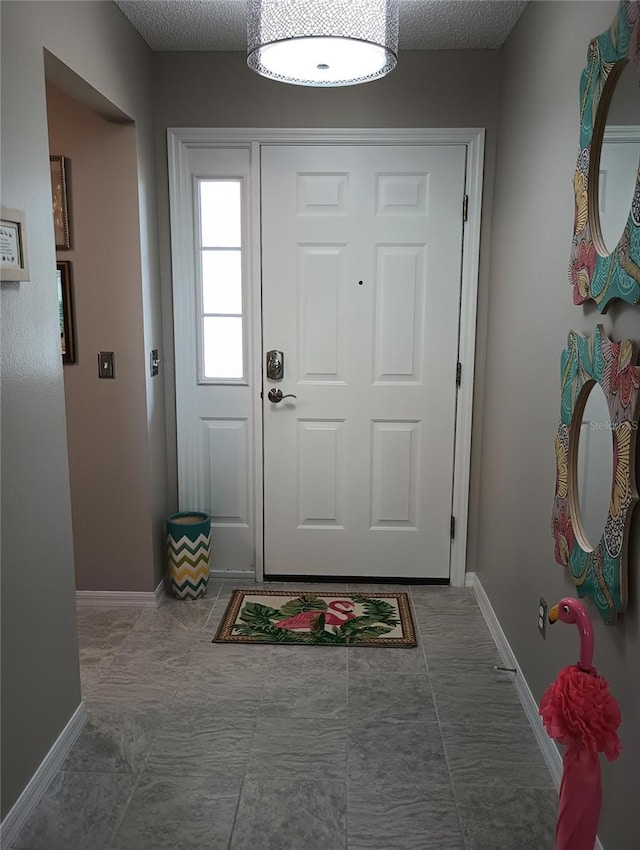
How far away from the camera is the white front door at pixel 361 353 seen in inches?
128

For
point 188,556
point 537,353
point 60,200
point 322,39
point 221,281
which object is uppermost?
point 322,39

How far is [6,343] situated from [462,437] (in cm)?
219

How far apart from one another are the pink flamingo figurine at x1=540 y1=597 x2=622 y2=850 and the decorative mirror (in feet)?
0.55

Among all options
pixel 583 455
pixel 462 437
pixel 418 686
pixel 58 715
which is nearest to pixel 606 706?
pixel 583 455

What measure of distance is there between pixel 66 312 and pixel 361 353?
4.39 ft

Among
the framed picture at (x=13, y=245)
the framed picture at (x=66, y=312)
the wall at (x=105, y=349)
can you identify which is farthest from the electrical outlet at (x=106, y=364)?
the framed picture at (x=13, y=245)

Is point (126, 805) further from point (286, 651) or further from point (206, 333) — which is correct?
point (206, 333)

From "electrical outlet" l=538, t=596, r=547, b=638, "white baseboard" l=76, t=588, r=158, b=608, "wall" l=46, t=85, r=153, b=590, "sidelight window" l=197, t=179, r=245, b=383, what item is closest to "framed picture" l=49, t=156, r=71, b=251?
"wall" l=46, t=85, r=153, b=590

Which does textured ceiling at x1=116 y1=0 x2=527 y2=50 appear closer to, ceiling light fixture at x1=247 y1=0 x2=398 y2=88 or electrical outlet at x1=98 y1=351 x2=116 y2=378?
ceiling light fixture at x1=247 y1=0 x2=398 y2=88

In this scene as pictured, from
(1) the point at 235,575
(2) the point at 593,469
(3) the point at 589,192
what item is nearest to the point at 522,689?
(2) the point at 593,469

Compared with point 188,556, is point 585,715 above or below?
above

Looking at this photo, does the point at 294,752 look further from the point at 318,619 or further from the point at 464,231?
→ the point at 464,231

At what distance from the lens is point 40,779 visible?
2031 mm

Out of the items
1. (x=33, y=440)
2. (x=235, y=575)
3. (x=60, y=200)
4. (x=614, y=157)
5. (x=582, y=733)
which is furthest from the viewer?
(x=235, y=575)
